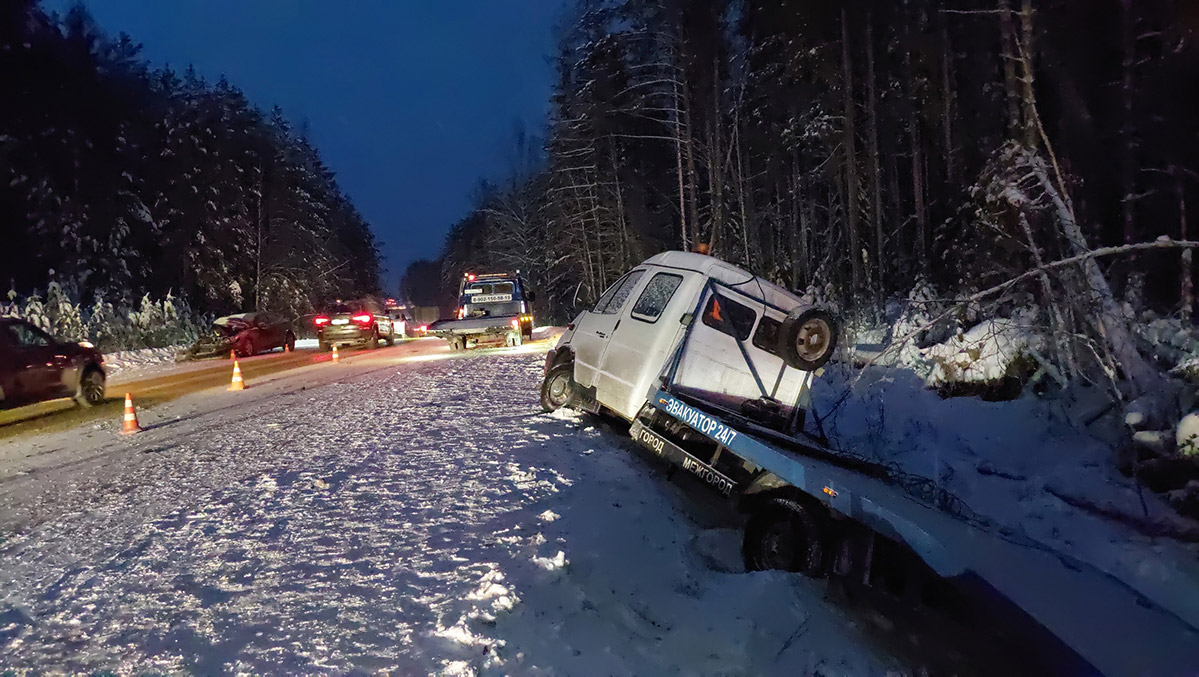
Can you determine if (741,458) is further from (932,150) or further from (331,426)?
(932,150)

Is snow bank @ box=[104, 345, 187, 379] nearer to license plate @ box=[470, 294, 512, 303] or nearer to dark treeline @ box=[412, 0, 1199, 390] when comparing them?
license plate @ box=[470, 294, 512, 303]

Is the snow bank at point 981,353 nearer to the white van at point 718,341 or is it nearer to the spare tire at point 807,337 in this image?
the spare tire at point 807,337

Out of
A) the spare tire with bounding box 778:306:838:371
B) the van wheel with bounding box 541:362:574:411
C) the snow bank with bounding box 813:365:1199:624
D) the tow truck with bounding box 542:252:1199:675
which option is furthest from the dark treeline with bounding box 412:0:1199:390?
the van wheel with bounding box 541:362:574:411

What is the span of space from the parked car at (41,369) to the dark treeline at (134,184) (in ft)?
64.5

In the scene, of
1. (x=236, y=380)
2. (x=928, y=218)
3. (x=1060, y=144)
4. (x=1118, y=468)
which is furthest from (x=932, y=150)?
(x=236, y=380)

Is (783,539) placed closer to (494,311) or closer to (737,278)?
(737,278)

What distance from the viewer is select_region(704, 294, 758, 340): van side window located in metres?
7.07

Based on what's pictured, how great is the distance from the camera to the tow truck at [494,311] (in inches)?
861

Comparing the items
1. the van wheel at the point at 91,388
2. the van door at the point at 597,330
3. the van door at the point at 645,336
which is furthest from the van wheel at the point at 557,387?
the van wheel at the point at 91,388

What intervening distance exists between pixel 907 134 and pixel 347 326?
1956cm

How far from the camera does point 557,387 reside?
384 inches

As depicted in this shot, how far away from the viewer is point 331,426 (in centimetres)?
941

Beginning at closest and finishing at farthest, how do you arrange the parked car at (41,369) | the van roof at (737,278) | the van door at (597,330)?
the van roof at (737,278)
the van door at (597,330)
the parked car at (41,369)

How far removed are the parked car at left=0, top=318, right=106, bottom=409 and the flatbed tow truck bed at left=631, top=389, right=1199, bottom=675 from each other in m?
10.5
